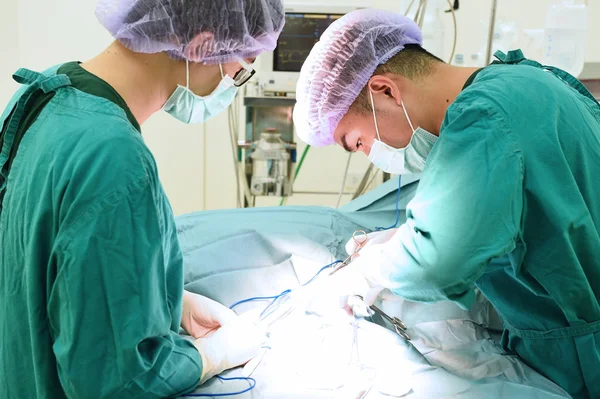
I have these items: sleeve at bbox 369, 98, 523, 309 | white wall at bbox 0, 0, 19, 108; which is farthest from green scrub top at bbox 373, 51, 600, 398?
white wall at bbox 0, 0, 19, 108

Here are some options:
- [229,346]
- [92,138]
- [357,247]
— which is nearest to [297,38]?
[357,247]

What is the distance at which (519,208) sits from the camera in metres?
1.12

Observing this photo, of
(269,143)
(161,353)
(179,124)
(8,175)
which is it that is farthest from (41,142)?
(179,124)

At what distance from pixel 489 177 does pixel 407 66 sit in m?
0.44

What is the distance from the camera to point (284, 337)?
5.02 ft

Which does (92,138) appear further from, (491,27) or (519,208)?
(491,27)

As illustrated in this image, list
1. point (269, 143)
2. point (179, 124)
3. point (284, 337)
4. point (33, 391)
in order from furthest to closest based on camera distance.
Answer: point (179, 124) → point (269, 143) → point (284, 337) → point (33, 391)

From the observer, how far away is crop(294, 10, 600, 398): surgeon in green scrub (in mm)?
1123

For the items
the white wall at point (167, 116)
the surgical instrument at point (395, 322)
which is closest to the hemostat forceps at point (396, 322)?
the surgical instrument at point (395, 322)

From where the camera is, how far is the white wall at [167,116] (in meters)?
3.43

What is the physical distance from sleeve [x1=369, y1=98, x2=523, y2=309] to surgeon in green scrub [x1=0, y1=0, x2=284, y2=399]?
51 centimetres

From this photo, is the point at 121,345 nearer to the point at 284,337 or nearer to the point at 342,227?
the point at 284,337

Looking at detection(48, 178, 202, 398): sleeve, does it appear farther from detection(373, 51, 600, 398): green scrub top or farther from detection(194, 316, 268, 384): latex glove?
detection(373, 51, 600, 398): green scrub top

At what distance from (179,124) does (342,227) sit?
188 cm
